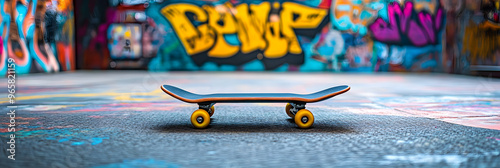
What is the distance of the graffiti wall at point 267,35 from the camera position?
52.1ft

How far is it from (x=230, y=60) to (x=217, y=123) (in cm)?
1253

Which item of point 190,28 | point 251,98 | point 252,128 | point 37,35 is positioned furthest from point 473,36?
point 37,35

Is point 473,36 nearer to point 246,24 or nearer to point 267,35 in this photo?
point 267,35

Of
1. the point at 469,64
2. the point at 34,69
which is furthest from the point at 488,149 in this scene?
the point at 34,69

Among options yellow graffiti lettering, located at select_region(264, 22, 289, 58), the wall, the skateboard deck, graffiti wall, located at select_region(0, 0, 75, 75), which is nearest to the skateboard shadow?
the skateboard deck

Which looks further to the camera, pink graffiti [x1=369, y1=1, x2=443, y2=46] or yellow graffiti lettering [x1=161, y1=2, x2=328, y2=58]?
yellow graffiti lettering [x1=161, y1=2, x2=328, y2=58]

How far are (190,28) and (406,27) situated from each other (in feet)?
24.6

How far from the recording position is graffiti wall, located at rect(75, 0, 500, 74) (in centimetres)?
1588

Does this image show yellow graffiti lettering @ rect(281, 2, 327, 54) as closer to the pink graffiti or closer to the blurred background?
the blurred background

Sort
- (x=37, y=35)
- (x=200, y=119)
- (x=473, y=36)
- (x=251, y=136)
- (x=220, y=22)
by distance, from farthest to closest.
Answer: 1. (x=220, y=22)
2. (x=37, y=35)
3. (x=473, y=36)
4. (x=200, y=119)
5. (x=251, y=136)

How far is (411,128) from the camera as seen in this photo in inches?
146

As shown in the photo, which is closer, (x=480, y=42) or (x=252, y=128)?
(x=252, y=128)

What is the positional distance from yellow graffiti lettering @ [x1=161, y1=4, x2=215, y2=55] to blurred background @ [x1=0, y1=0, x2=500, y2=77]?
35 mm

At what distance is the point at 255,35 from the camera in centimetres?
1628
